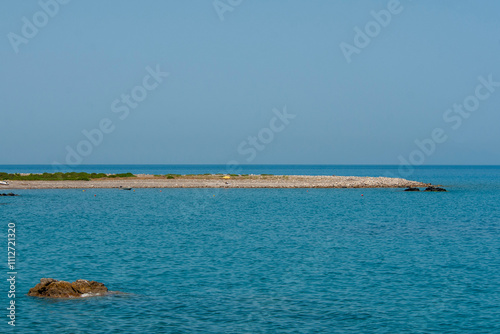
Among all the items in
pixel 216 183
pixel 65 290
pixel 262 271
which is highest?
pixel 216 183

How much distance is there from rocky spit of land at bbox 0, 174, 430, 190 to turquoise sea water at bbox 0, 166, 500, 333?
1836 inches

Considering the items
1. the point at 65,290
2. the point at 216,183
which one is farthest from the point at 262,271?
the point at 216,183

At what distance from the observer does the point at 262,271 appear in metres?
26.9

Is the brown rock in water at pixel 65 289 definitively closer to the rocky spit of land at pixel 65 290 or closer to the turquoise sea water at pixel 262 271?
the rocky spit of land at pixel 65 290

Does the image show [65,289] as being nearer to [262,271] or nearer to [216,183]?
[262,271]

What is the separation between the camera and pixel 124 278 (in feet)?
81.6

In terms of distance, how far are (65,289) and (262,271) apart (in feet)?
32.0

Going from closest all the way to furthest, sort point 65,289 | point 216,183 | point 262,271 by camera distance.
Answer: point 65,289
point 262,271
point 216,183

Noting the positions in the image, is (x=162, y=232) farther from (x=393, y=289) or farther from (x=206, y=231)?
(x=393, y=289)

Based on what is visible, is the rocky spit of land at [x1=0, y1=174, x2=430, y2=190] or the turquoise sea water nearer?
the turquoise sea water

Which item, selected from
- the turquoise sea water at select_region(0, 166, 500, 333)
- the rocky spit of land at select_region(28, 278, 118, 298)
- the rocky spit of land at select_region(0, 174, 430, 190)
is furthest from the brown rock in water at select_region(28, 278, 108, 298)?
the rocky spit of land at select_region(0, 174, 430, 190)

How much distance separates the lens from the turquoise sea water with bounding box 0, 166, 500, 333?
1877 centimetres

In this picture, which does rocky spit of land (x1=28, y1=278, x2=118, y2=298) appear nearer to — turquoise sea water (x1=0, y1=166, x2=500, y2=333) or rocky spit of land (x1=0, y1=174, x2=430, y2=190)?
turquoise sea water (x1=0, y1=166, x2=500, y2=333)

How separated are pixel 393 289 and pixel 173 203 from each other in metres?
52.3
